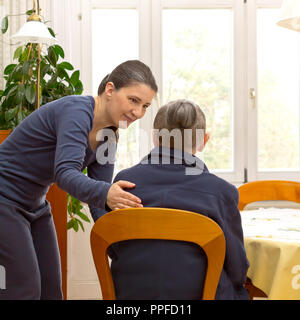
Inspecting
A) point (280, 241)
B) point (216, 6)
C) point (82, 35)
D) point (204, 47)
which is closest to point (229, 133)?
point (204, 47)

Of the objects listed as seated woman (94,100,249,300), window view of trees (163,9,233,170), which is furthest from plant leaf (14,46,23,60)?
seated woman (94,100,249,300)

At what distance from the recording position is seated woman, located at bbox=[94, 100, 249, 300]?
1.30m

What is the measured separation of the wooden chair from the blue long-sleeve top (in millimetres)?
1150

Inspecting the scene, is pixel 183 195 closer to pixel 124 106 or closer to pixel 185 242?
pixel 185 242

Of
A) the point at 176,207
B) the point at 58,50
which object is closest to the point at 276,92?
the point at 58,50

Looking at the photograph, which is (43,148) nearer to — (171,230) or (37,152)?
(37,152)

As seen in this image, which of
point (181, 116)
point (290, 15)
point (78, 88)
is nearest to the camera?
point (181, 116)

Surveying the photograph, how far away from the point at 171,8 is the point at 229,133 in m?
0.97

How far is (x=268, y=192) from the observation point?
2.56 meters

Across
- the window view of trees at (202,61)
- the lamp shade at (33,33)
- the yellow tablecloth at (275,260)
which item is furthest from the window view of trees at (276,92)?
the yellow tablecloth at (275,260)

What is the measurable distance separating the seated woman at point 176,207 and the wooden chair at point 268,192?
1.16 m

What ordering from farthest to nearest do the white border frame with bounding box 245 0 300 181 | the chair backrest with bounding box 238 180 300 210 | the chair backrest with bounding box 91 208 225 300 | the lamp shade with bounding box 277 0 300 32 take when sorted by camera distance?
the white border frame with bounding box 245 0 300 181 < the chair backrest with bounding box 238 180 300 210 < the lamp shade with bounding box 277 0 300 32 < the chair backrest with bounding box 91 208 225 300

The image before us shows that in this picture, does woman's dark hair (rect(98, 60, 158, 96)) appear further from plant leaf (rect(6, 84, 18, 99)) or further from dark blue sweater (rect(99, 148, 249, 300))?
plant leaf (rect(6, 84, 18, 99))

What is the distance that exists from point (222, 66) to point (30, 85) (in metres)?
1.38
